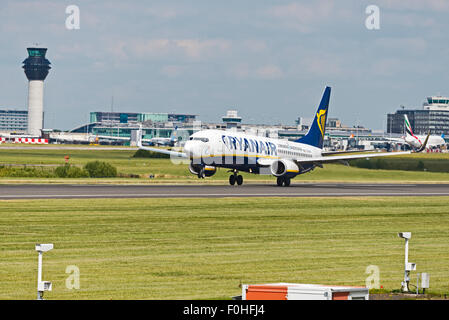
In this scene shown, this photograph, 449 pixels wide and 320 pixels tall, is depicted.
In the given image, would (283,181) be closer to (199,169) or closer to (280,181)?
(280,181)

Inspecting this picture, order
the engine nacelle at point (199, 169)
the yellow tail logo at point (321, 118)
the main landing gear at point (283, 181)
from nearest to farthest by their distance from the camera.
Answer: the engine nacelle at point (199, 169)
the main landing gear at point (283, 181)
the yellow tail logo at point (321, 118)

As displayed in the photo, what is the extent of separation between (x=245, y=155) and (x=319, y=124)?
16.7m

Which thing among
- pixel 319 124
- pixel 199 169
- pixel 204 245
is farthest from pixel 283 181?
pixel 204 245

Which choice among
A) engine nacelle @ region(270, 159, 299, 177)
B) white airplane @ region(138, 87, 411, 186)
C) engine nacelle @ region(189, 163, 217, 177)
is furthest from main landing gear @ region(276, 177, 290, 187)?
engine nacelle @ region(189, 163, 217, 177)

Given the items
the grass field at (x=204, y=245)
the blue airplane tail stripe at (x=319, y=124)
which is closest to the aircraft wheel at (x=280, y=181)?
the blue airplane tail stripe at (x=319, y=124)

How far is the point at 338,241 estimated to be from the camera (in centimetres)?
3584

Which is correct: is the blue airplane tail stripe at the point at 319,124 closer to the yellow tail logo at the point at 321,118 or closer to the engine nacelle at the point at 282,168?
the yellow tail logo at the point at 321,118

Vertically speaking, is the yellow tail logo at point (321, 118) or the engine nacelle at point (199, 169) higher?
the yellow tail logo at point (321, 118)

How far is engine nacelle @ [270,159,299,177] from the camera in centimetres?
7462

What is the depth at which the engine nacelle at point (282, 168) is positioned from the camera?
74625 mm

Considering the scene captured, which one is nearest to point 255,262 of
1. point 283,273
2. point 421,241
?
point 283,273

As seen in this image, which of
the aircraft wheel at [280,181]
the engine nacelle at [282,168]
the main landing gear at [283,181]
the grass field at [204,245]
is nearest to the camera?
the grass field at [204,245]

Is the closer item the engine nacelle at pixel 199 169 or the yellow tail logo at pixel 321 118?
the engine nacelle at pixel 199 169

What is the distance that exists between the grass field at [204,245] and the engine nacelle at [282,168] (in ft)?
66.0
